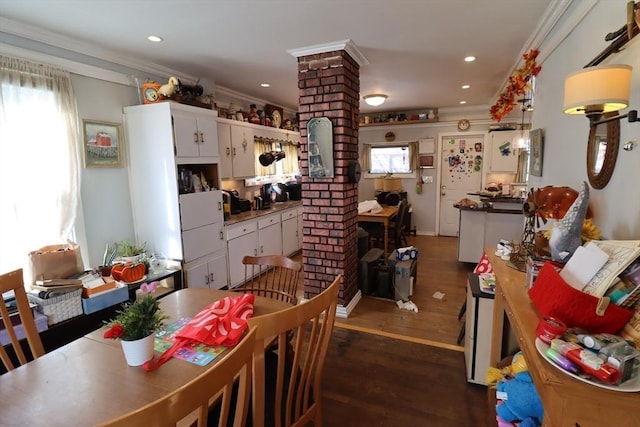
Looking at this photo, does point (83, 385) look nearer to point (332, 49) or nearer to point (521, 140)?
point (332, 49)

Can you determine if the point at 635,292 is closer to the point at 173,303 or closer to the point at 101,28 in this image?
the point at 173,303

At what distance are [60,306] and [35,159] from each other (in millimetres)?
1145

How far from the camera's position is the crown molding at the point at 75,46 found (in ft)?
7.32

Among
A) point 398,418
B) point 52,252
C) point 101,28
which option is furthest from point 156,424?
point 101,28

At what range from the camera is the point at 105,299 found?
2.41 metres

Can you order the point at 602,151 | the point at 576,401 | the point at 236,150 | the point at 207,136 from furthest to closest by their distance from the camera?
1. the point at 236,150
2. the point at 207,136
3. the point at 602,151
4. the point at 576,401

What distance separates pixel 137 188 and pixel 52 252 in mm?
935

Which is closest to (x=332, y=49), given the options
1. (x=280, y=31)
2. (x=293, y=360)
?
(x=280, y=31)

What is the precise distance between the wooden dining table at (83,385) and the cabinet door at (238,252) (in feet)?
7.59

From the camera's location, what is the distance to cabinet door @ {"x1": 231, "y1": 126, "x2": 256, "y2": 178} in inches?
161

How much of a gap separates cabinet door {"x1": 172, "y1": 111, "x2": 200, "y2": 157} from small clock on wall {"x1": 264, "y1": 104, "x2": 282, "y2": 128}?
2.08 meters

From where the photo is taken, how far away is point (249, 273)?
4.09 metres

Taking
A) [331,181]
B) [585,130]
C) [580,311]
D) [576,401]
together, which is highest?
[585,130]

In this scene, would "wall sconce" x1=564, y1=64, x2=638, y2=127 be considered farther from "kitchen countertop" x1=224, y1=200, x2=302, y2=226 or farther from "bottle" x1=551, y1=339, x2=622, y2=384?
"kitchen countertop" x1=224, y1=200, x2=302, y2=226
